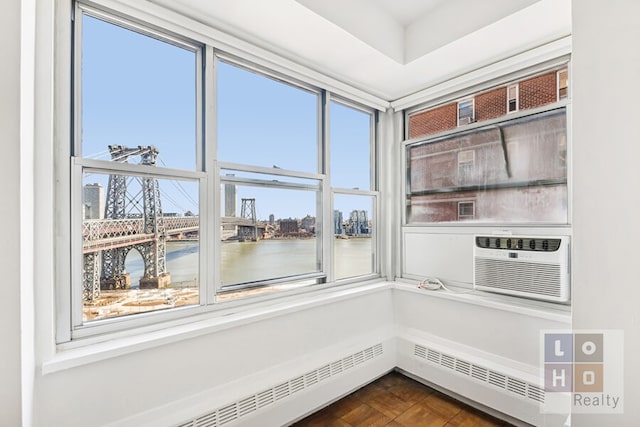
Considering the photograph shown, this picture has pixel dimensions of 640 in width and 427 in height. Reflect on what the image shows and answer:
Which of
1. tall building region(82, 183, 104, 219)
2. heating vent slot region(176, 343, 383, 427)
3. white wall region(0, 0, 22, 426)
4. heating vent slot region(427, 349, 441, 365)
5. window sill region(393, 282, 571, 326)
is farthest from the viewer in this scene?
heating vent slot region(427, 349, 441, 365)

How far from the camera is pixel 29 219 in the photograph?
1.15 m

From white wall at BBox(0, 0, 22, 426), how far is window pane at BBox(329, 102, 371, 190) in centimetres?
192

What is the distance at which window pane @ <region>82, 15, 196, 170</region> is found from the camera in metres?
1.51

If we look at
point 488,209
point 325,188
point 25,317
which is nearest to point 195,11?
point 325,188

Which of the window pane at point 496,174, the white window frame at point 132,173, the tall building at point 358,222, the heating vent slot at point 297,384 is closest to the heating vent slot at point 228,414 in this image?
the heating vent slot at point 297,384

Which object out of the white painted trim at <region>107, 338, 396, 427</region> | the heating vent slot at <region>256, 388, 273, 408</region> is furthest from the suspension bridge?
the heating vent slot at <region>256, 388, 273, 408</region>

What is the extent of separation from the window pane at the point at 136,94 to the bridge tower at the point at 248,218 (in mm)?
430

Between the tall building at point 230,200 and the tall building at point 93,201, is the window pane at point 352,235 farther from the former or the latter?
the tall building at point 93,201

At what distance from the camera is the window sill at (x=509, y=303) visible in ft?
6.03

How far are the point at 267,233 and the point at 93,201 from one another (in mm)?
1025

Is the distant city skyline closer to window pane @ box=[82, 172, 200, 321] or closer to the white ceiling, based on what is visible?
window pane @ box=[82, 172, 200, 321]

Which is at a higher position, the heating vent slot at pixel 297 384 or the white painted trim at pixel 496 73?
the white painted trim at pixel 496 73

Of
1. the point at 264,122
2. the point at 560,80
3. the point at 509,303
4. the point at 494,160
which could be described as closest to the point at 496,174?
the point at 494,160

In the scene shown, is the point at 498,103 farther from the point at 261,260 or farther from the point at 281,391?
the point at 281,391
